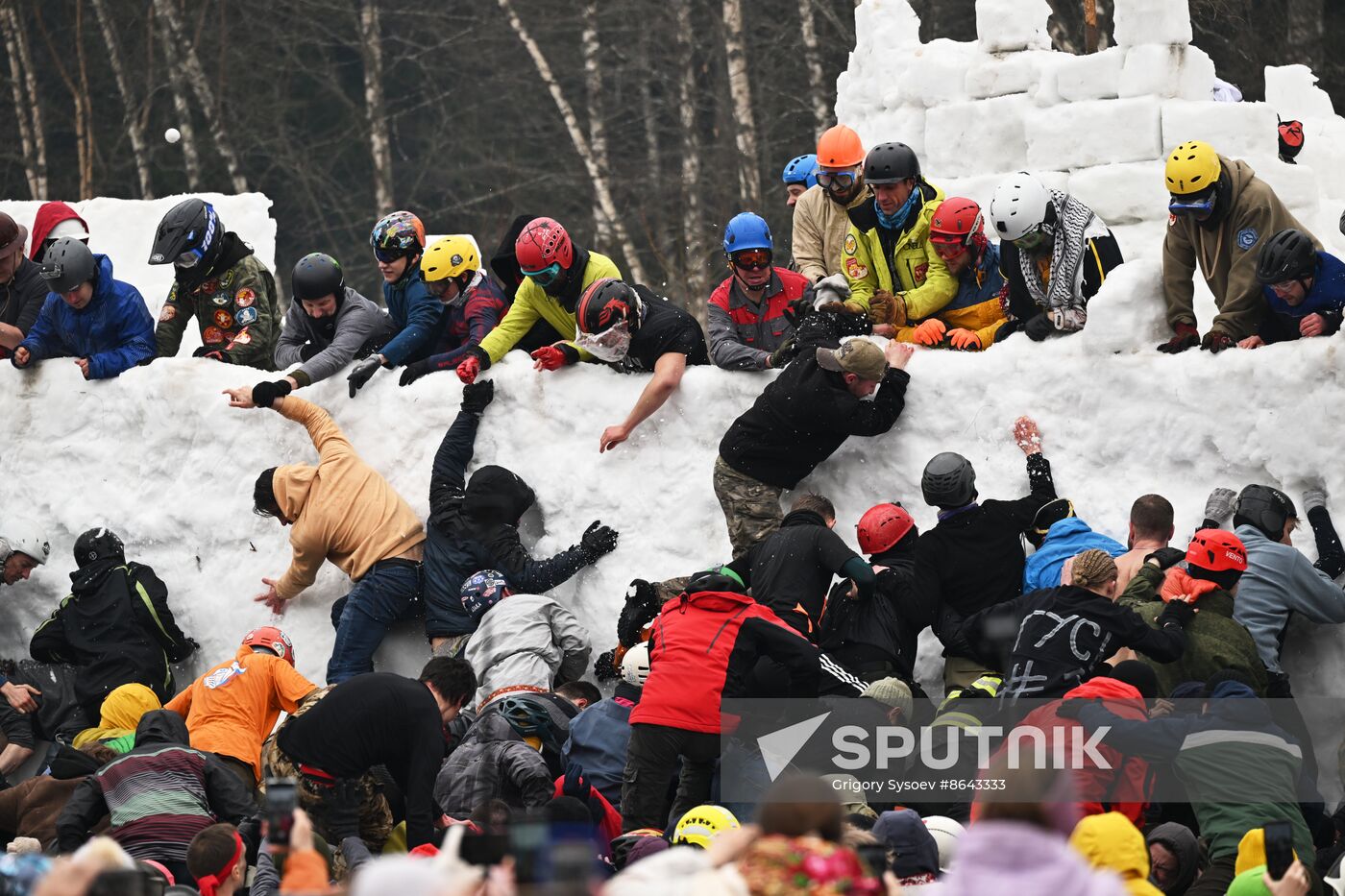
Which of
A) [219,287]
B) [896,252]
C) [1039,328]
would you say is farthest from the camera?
[219,287]

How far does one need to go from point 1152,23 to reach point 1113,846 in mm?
8463

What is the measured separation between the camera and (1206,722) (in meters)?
7.61

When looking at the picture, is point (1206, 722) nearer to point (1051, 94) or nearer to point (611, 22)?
point (1051, 94)

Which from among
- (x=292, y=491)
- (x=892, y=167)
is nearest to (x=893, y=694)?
(x=892, y=167)

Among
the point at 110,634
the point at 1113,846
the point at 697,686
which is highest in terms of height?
the point at 1113,846

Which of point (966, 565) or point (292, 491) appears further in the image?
point (292, 491)

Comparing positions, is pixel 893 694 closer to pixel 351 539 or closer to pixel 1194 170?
pixel 1194 170

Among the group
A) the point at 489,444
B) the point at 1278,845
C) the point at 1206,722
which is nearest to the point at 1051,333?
the point at 1206,722

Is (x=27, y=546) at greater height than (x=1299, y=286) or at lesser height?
lesser

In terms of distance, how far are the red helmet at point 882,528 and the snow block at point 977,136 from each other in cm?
550

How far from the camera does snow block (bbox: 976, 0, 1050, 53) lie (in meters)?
14.4

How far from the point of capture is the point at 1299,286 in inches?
341

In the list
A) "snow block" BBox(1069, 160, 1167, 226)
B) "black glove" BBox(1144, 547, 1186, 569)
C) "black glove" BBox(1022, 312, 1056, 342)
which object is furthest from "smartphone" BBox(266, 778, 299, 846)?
"snow block" BBox(1069, 160, 1167, 226)

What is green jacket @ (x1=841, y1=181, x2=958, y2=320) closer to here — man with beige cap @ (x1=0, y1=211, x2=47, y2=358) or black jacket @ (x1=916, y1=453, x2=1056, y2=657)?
black jacket @ (x1=916, y1=453, x2=1056, y2=657)
